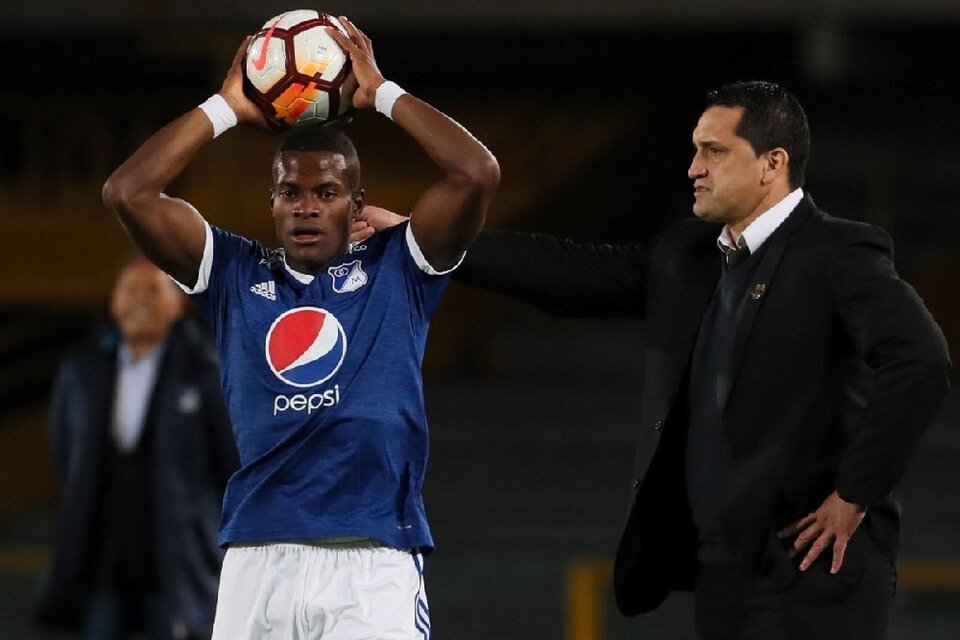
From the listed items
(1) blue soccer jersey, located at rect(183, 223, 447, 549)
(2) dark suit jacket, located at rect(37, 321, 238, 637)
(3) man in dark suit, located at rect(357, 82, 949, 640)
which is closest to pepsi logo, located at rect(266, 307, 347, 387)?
(1) blue soccer jersey, located at rect(183, 223, 447, 549)

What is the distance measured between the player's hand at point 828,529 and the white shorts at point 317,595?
795 millimetres

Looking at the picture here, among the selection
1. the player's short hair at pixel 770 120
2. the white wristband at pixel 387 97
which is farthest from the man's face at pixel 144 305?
the player's short hair at pixel 770 120

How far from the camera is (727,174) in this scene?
3.81m

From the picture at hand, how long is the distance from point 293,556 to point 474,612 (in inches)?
187

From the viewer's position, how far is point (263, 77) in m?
3.65

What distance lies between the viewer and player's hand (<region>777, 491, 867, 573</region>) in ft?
11.7

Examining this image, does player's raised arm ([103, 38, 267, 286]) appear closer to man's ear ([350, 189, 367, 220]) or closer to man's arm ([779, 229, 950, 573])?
man's ear ([350, 189, 367, 220])

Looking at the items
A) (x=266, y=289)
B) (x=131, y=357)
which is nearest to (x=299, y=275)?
(x=266, y=289)

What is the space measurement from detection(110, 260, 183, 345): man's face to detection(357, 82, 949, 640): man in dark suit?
200 centimetres

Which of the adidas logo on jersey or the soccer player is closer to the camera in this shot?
the soccer player

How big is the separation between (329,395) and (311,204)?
39 cm

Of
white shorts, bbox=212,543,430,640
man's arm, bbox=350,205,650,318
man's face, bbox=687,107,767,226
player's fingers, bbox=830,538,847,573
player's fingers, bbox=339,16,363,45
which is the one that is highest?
player's fingers, bbox=339,16,363,45

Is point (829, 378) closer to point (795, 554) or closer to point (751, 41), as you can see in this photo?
point (795, 554)

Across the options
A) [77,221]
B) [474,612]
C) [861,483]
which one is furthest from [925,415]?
[77,221]
